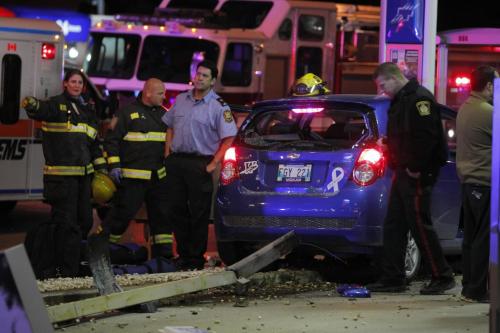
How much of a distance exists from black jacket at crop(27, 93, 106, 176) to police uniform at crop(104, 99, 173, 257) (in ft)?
0.94

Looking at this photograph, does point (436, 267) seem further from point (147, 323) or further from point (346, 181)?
point (147, 323)

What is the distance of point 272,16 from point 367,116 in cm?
1018

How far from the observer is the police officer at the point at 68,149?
32.0 ft

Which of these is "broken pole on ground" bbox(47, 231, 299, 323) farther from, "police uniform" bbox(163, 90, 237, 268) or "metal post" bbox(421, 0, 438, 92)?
"metal post" bbox(421, 0, 438, 92)

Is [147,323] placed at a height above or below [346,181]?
below

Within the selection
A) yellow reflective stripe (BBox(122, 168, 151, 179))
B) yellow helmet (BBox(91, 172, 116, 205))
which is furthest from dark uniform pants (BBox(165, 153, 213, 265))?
yellow helmet (BBox(91, 172, 116, 205))

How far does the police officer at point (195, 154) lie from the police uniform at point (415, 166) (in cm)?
174

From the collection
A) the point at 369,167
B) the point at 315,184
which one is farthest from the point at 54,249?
the point at 369,167

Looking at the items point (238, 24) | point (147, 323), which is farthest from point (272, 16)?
point (147, 323)

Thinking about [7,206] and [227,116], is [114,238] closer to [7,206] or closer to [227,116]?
[227,116]

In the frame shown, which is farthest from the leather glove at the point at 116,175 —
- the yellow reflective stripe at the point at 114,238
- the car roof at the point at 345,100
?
the car roof at the point at 345,100

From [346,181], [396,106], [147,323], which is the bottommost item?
[147,323]

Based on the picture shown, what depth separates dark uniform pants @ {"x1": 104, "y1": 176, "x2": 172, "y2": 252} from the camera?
1013 cm

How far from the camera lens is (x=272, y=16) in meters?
19.1
